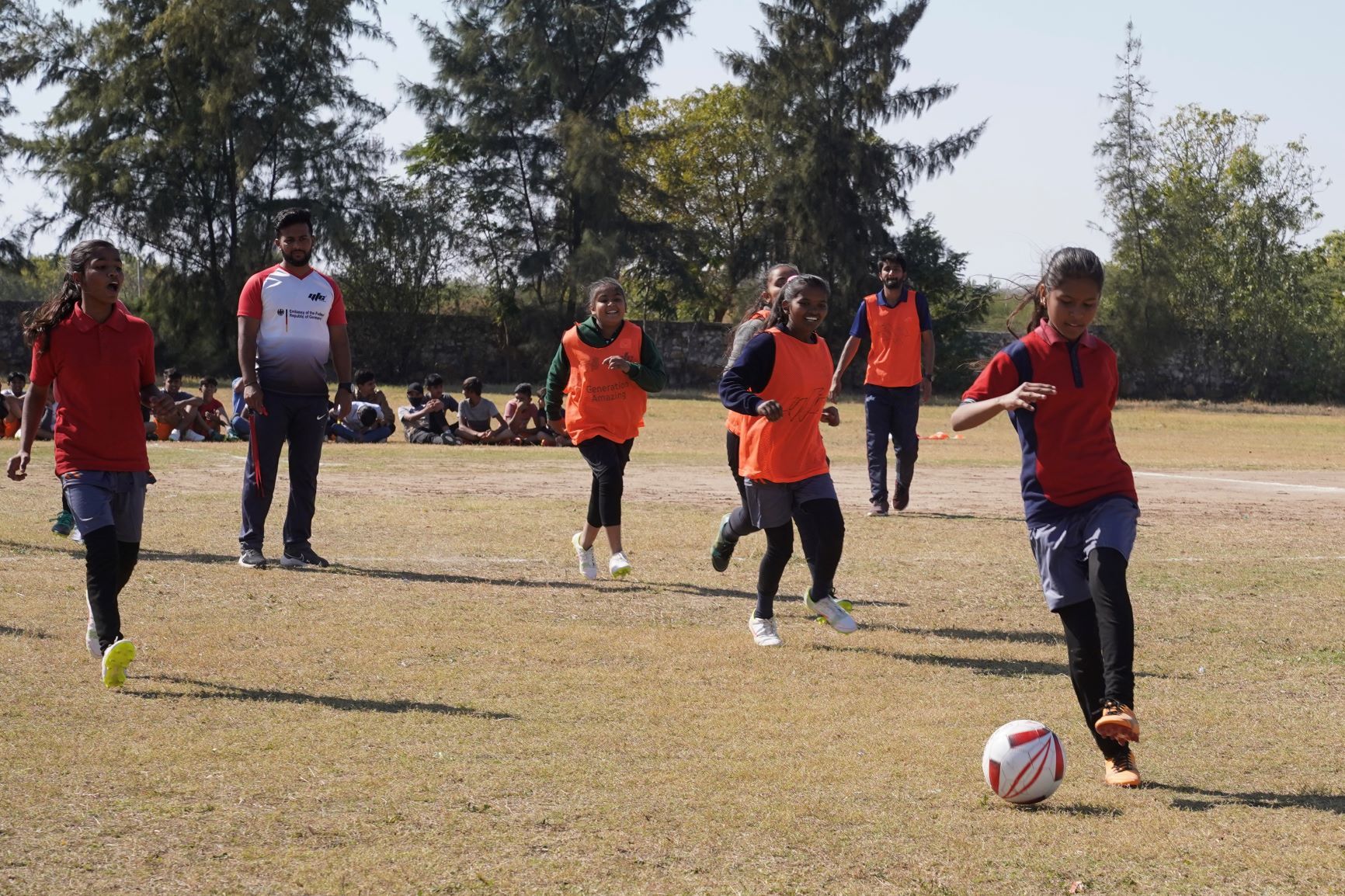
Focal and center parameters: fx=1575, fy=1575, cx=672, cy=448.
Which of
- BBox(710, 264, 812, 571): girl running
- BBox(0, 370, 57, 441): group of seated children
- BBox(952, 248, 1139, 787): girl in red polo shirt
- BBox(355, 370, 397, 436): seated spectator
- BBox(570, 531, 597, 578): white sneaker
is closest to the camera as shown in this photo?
BBox(952, 248, 1139, 787): girl in red polo shirt

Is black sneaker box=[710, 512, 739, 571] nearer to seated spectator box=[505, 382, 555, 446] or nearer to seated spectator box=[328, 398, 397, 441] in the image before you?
seated spectator box=[505, 382, 555, 446]

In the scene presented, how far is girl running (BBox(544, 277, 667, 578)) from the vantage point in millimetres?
9406

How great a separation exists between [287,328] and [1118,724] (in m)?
6.36

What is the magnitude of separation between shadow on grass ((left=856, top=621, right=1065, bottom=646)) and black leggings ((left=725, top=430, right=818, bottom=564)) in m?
0.54

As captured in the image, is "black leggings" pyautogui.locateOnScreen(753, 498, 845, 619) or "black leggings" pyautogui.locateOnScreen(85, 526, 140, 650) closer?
"black leggings" pyautogui.locateOnScreen(85, 526, 140, 650)

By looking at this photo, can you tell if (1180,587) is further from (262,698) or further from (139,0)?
(139,0)

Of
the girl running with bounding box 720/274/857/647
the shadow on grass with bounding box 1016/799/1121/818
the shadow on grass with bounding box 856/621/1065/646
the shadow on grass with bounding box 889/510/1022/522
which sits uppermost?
the girl running with bounding box 720/274/857/647

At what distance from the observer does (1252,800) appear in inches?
191

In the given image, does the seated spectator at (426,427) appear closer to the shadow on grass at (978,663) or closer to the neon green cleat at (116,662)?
the shadow on grass at (978,663)

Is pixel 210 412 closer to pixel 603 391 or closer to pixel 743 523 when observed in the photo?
pixel 603 391

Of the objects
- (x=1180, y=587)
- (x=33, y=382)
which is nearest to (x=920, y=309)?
(x=1180, y=587)

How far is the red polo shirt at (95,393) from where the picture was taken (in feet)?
21.2

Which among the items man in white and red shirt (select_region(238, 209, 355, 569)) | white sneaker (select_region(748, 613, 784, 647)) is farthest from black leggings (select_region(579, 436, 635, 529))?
white sneaker (select_region(748, 613, 784, 647))

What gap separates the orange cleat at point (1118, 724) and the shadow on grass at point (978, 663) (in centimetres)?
190
